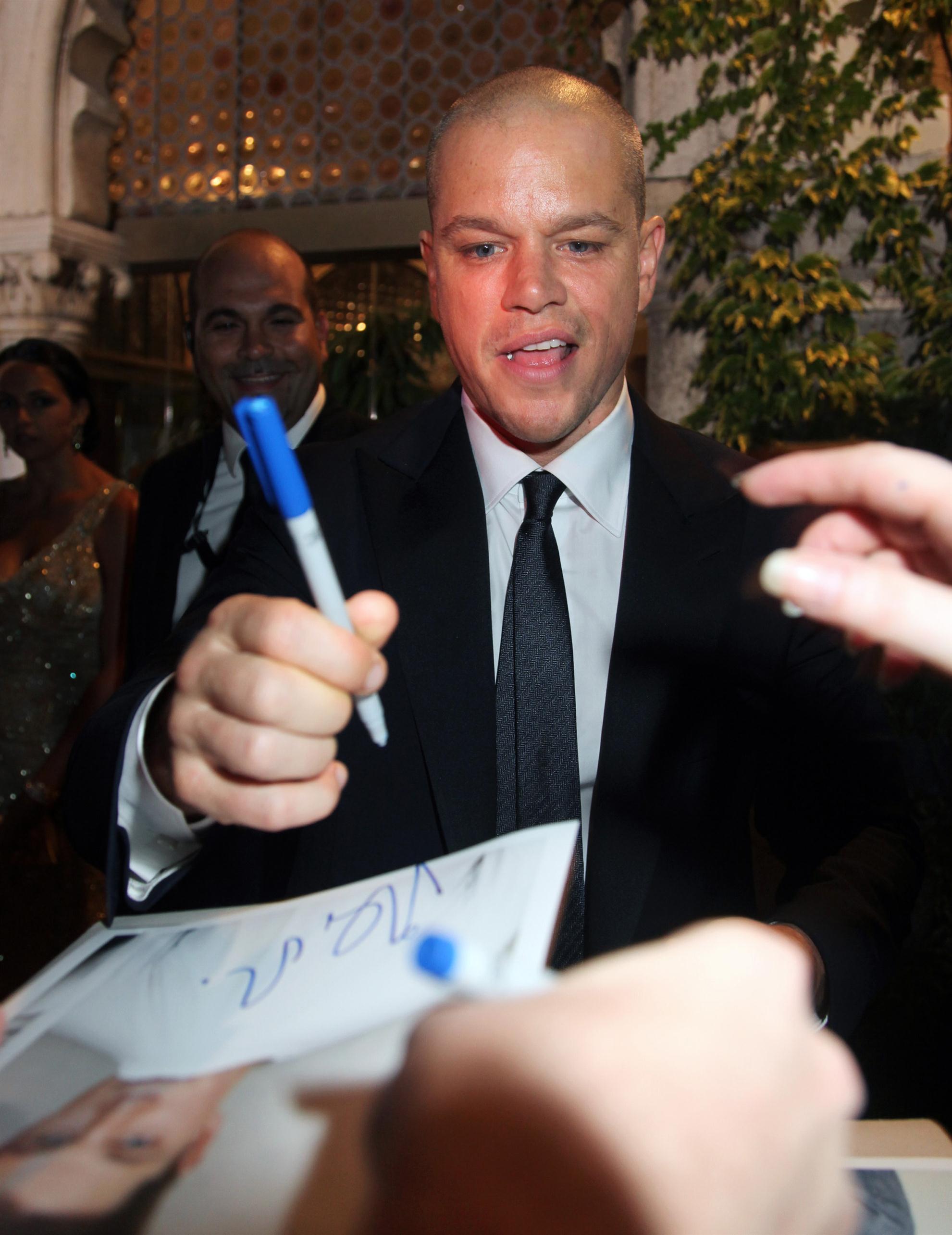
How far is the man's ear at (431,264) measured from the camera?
1.55 m

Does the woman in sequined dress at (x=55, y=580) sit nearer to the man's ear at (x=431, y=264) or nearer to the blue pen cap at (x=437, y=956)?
the man's ear at (x=431, y=264)

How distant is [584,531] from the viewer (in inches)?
59.4

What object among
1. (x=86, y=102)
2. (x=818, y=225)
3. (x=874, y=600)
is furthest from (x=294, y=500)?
(x=86, y=102)

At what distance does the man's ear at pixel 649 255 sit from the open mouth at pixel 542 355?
0.25 meters

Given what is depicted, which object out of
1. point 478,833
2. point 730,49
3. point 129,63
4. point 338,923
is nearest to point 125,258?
point 129,63

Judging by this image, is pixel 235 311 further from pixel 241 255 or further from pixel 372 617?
pixel 372 617

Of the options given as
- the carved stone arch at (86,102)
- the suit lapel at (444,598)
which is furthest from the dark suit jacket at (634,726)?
the carved stone arch at (86,102)

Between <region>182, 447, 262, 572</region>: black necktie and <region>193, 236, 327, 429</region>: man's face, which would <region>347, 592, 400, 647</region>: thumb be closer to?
<region>182, 447, 262, 572</region>: black necktie

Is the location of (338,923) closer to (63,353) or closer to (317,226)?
(63,353)

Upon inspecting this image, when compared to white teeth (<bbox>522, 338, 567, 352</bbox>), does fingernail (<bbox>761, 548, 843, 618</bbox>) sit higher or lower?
lower

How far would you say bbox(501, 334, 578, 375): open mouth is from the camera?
1423 millimetres

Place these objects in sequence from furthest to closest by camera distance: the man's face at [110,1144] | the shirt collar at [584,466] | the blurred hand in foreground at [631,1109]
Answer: the shirt collar at [584,466], the man's face at [110,1144], the blurred hand in foreground at [631,1109]

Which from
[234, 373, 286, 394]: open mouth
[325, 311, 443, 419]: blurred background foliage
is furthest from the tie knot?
[325, 311, 443, 419]: blurred background foliage

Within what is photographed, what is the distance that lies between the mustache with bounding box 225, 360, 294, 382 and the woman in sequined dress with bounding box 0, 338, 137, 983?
2.76 feet
